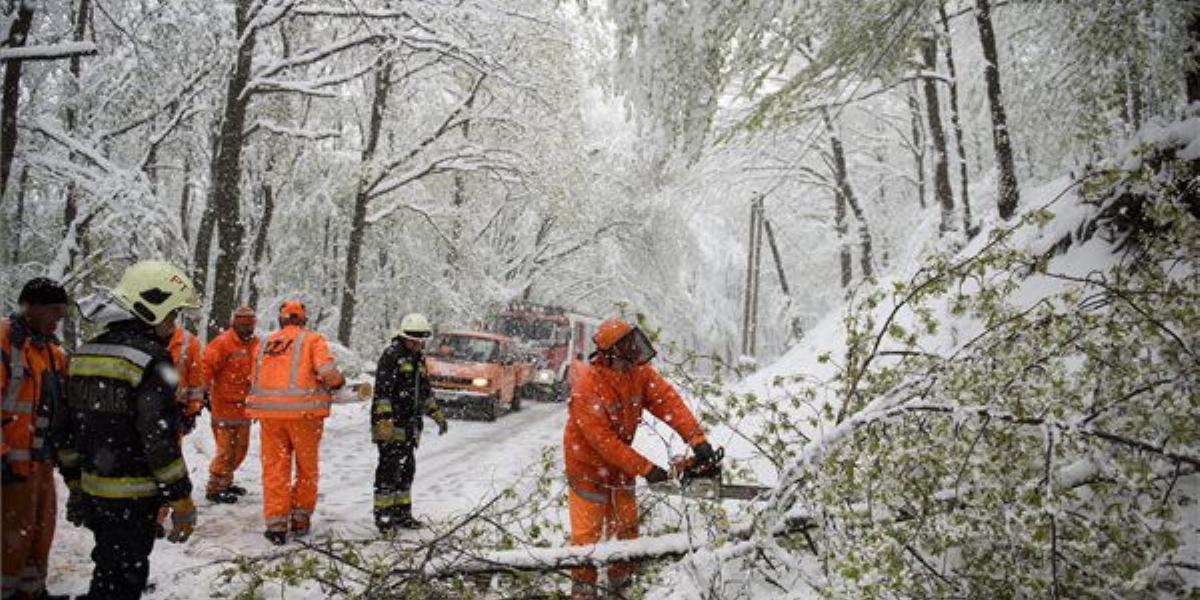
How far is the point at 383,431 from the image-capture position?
234 inches

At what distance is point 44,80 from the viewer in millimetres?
14375

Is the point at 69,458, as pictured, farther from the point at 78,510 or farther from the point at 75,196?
the point at 75,196

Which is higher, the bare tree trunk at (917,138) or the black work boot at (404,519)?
the bare tree trunk at (917,138)

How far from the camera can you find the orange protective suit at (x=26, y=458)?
395cm

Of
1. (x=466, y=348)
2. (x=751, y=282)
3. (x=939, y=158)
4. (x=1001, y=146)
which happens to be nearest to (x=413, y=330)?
(x=1001, y=146)

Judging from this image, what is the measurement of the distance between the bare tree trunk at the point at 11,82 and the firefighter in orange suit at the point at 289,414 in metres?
2.72

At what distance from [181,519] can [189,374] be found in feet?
7.94

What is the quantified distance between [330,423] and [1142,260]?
1131 centimetres

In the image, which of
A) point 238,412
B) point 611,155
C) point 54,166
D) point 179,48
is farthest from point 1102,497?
point 611,155

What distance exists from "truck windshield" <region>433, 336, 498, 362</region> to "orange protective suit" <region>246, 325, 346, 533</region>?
Answer: 341 inches

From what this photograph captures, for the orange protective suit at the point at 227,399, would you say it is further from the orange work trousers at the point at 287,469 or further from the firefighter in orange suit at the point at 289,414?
the orange work trousers at the point at 287,469

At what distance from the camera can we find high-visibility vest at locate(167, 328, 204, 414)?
5461 mm

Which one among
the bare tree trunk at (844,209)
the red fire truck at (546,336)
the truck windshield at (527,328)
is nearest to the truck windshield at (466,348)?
the red fire truck at (546,336)

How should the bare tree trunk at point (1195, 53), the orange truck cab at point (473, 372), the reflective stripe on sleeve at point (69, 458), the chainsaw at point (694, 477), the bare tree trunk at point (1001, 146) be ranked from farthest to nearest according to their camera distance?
the orange truck cab at point (473, 372)
the bare tree trunk at point (1001, 146)
the bare tree trunk at point (1195, 53)
the chainsaw at point (694, 477)
the reflective stripe on sleeve at point (69, 458)
